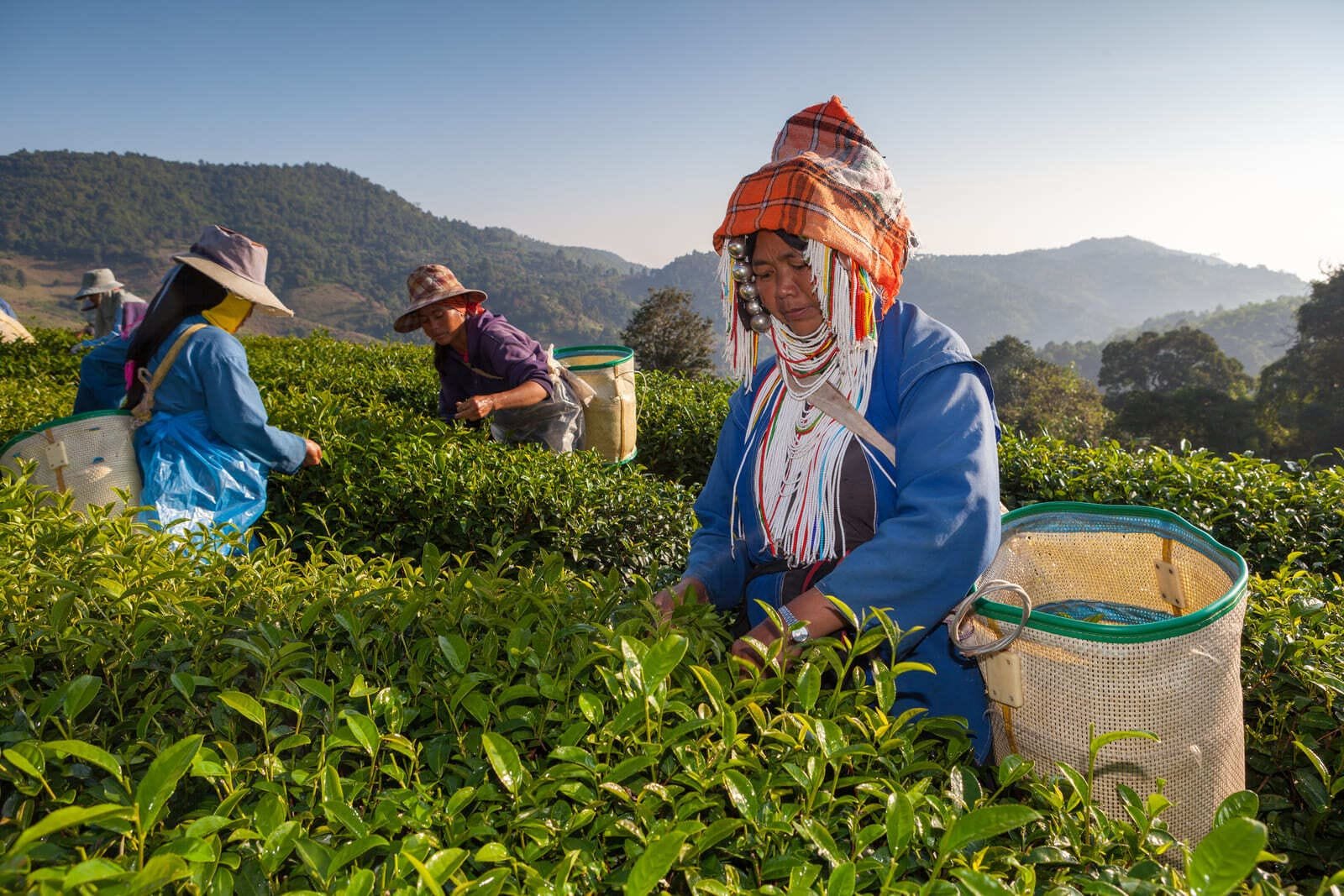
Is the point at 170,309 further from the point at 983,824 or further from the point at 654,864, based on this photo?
the point at 983,824

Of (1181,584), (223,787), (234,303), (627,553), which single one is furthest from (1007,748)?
(234,303)

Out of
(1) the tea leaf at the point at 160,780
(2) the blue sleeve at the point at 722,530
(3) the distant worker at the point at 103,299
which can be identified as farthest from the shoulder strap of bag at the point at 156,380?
(3) the distant worker at the point at 103,299

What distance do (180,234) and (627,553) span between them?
171 m

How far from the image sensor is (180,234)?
146 m

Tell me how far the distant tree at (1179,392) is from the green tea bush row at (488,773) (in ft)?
104

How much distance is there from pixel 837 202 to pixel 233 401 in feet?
9.84

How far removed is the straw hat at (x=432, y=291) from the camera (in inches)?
192

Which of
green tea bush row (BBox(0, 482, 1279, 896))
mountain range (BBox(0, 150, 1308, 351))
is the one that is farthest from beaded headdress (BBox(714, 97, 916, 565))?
mountain range (BBox(0, 150, 1308, 351))

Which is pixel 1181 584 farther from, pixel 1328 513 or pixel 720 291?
pixel 1328 513

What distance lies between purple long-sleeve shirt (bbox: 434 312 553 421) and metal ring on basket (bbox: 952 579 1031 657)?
365 cm

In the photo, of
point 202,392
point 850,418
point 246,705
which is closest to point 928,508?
point 850,418

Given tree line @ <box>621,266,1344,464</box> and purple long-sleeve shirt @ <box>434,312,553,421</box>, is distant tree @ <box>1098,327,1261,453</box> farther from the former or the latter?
purple long-sleeve shirt @ <box>434,312,553,421</box>

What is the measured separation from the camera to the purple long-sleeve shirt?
16.3 feet

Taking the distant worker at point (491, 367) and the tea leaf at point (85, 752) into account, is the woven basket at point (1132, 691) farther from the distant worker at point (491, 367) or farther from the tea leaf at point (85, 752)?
the distant worker at point (491, 367)
